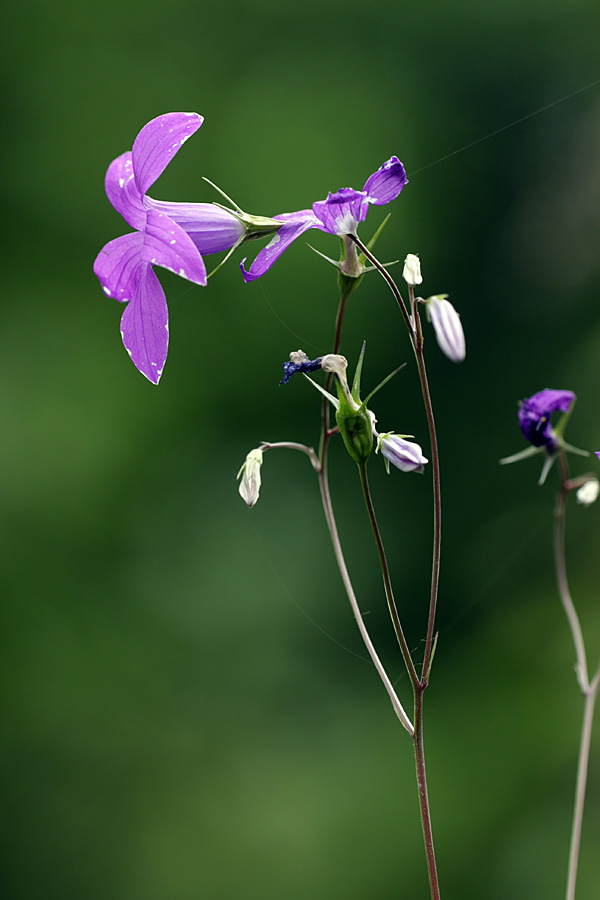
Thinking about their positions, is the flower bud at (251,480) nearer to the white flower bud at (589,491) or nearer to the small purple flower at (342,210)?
the small purple flower at (342,210)

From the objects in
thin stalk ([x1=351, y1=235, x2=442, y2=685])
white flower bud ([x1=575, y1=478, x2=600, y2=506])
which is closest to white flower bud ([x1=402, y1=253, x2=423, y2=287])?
thin stalk ([x1=351, y1=235, x2=442, y2=685])

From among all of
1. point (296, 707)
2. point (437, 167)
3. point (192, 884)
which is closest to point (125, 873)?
point (192, 884)

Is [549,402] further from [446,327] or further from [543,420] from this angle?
[446,327]

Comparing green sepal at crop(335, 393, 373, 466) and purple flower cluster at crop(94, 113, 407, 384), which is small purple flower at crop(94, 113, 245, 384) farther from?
green sepal at crop(335, 393, 373, 466)

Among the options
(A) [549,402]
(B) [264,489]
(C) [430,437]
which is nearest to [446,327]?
(C) [430,437]

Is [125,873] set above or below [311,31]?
below

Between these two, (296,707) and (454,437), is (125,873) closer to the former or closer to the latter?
(296,707)
